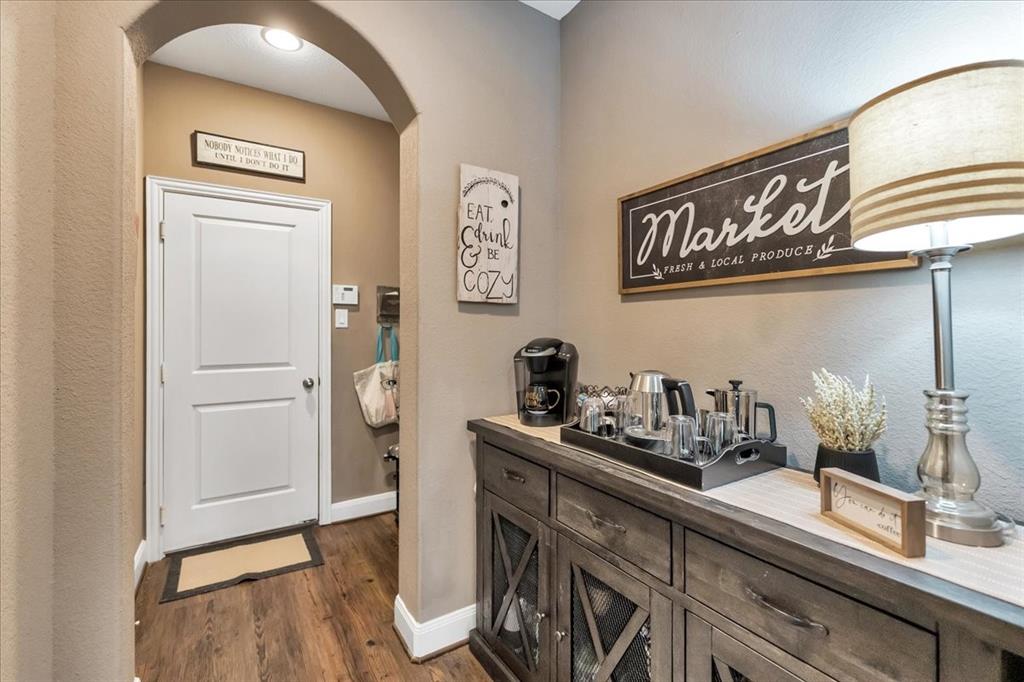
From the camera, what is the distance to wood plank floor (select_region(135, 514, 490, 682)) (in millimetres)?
1642

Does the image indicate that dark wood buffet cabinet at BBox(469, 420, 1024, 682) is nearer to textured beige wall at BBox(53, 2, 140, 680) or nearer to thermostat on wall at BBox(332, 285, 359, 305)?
textured beige wall at BBox(53, 2, 140, 680)

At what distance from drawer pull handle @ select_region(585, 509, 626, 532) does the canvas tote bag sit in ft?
6.72

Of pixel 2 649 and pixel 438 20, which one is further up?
pixel 438 20

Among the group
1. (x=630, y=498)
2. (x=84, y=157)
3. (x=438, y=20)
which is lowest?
(x=630, y=498)

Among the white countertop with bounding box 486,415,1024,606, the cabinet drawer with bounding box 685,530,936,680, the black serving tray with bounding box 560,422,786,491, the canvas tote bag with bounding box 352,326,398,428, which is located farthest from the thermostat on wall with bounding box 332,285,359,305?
the cabinet drawer with bounding box 685,530,936,680

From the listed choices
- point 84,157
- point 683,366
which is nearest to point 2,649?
point 84,157

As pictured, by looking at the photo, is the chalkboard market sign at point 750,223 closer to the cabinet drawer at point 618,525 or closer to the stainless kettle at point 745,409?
the stainless kettle at point 745,409

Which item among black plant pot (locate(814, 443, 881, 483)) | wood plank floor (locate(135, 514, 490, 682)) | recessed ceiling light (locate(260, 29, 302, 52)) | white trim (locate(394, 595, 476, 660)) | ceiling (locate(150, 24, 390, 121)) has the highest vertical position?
ceiling (locate(150, 24, 390, 121))

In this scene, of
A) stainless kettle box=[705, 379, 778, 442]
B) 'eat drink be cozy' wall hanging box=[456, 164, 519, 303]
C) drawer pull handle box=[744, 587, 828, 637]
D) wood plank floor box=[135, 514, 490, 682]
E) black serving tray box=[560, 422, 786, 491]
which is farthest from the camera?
'eat drink be cozy' wall hanging box=[456, 164, 519, 303]

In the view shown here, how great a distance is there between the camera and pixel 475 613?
1.80m

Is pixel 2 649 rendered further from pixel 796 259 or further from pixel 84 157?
pixel 796 259

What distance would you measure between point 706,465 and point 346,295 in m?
2.54

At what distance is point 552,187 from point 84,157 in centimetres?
162

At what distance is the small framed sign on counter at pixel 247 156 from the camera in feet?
8.22
